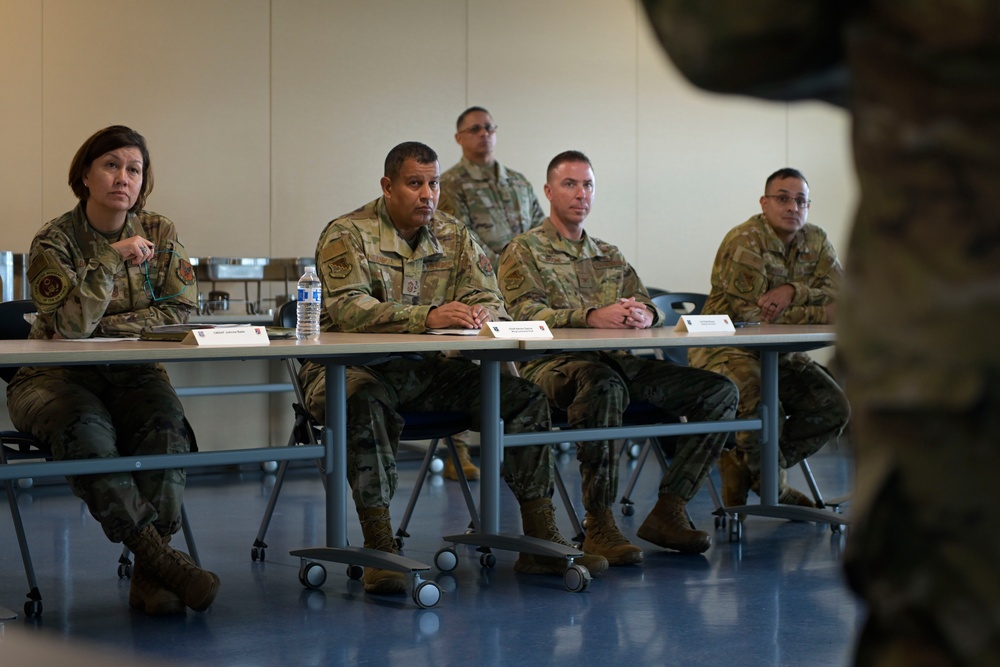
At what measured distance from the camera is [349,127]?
21.5ft

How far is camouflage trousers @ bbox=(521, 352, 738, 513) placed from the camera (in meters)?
3.86

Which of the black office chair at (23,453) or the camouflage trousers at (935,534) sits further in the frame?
the black office chair at (23,453)

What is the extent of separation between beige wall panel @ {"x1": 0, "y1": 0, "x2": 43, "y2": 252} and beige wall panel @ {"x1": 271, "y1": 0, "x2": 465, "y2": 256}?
1.19 metres

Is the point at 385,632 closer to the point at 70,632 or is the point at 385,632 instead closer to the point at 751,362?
the point at 70,632

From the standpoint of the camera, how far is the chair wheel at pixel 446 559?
3.65 meters

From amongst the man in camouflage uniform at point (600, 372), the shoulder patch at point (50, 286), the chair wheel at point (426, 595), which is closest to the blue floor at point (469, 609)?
the chair wheel at point (426, 595)

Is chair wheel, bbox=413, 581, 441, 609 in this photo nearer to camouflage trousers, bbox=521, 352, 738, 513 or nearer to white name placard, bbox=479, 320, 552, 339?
white name placard, bbox=479, 320, 552, 339

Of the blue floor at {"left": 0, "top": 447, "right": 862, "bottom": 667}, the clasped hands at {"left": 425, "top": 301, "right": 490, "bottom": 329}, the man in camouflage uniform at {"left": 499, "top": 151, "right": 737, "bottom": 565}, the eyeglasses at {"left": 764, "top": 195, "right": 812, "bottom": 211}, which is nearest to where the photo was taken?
the blue floor at {"left": 0, "top": 447, "right": 862, "bottom": 667}

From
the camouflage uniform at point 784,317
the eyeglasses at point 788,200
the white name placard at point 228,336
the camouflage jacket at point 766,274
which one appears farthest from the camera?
the eyeglasses at point 788,200

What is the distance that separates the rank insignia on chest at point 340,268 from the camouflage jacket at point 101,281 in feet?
1.39

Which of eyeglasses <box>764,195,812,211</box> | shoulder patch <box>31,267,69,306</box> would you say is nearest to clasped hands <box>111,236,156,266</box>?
shoulder patch <box>31,267,69,306</box>

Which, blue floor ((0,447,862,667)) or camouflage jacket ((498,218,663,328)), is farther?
camouflage jacket ((498,218,663,328))

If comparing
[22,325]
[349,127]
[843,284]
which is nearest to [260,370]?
[349,127]

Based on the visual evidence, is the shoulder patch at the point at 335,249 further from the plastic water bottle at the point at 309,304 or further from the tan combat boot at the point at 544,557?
the tan combat boot at the point at 544,557
